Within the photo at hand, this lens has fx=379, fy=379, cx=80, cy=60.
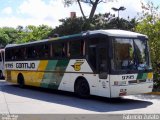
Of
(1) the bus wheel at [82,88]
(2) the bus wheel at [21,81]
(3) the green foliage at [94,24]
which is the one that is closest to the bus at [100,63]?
(1) the bus wheel at [82,88]

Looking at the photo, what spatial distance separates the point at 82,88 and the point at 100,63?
1839mm

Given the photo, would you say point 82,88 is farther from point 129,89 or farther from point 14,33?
point 14,33

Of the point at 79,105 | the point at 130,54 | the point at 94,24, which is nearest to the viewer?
the point at 79,105

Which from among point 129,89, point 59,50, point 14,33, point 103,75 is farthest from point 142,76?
point 14,33

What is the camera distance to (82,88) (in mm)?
16219

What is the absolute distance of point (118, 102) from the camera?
15117 millimetres

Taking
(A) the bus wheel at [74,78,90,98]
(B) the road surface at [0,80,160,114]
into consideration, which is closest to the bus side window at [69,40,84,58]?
(A) the bus wheel at [74,78,90,98]

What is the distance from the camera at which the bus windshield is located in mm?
14449

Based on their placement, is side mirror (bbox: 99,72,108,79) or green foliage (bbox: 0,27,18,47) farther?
green foliage (bbox: 0,27,18,47)

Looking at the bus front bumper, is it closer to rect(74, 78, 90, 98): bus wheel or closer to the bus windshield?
the bus windshield

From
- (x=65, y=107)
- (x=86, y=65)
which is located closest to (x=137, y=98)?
(x=86, y=65)

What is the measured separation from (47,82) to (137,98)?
16.8ft

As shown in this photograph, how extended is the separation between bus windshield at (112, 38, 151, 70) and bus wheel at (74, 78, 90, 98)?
2.07 metres

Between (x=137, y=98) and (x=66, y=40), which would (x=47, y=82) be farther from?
(x=137, y=98)
